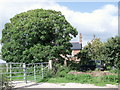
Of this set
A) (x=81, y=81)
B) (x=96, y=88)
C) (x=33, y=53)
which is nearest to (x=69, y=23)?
(x=33, y=53)

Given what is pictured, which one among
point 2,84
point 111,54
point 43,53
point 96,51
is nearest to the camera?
point 2,84

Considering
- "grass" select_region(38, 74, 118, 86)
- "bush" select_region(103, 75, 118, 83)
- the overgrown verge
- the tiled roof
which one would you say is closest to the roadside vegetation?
the overgrown verge

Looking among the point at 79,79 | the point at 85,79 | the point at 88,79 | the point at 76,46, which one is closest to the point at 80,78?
the point at 79,79

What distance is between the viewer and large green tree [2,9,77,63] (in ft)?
62.5

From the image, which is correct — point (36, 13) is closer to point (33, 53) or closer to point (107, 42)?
point (33, 53)

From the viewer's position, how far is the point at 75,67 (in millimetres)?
21281

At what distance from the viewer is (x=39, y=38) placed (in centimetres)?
2014

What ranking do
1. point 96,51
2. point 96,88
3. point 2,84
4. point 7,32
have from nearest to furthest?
point 2,84
point 96,88
point 7,32
point 96,51

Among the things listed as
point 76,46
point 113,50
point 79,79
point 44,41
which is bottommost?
point 79,79

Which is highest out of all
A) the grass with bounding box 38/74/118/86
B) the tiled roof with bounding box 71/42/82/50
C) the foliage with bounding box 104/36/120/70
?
the tiled roof with bounding box 71/42/82/50

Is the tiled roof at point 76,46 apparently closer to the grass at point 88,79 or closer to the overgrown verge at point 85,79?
the overgrown verge at point 85,79

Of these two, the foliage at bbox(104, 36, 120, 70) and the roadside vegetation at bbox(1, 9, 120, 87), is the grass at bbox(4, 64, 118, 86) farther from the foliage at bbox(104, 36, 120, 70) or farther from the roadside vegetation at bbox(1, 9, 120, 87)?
the foliage at bbox(104, 36, 120, 70)

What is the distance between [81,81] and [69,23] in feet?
29.6

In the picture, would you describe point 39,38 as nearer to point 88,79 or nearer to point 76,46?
point 88,79
